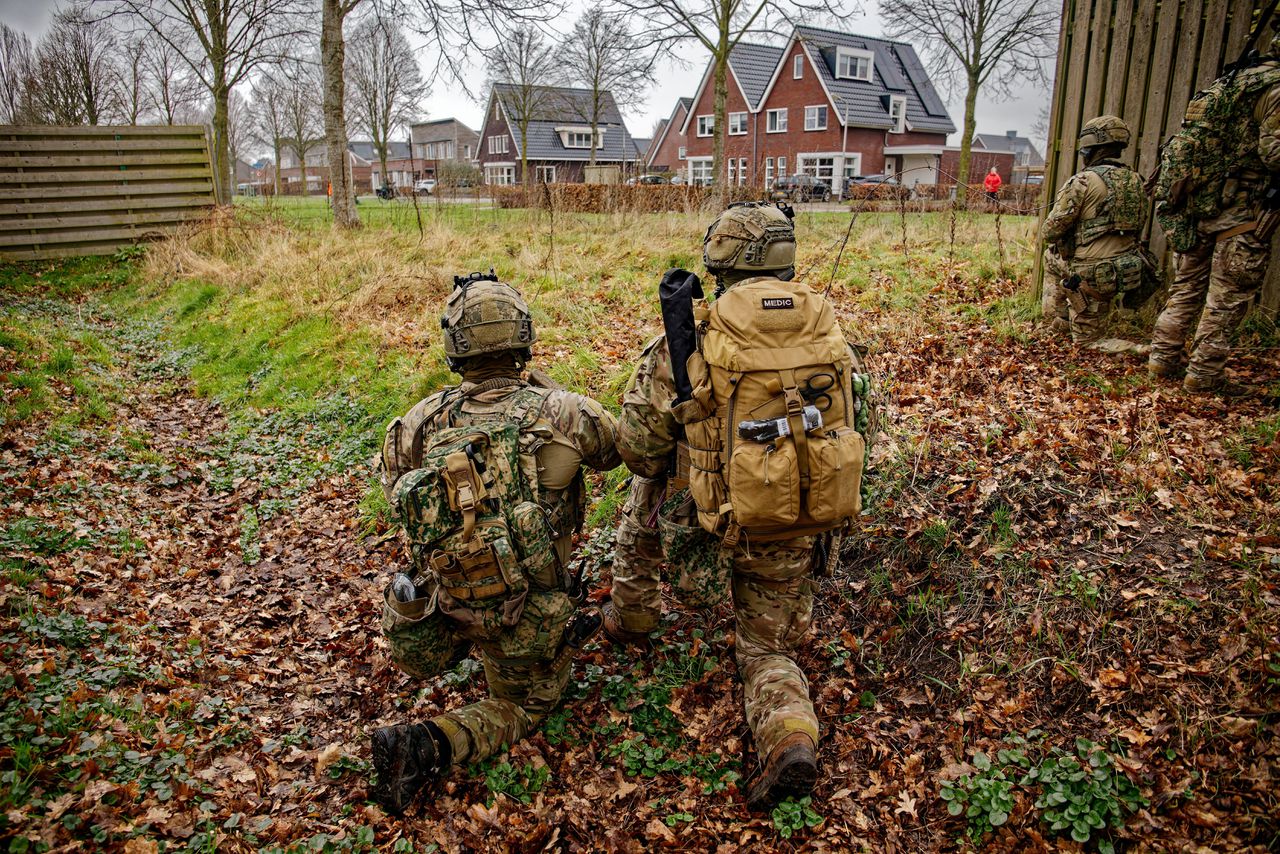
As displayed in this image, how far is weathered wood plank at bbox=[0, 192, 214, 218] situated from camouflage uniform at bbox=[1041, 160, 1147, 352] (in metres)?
15.4

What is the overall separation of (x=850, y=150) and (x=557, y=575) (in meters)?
39.6

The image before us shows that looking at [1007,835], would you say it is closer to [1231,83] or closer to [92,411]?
[1231,83]

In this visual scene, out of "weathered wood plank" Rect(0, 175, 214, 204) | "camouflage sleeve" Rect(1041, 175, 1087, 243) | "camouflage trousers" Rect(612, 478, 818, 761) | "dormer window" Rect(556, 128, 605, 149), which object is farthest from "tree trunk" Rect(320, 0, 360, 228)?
"dormer window" Rect(556, 128, 605, 149)

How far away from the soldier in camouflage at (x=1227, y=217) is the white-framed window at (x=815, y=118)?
36.0 metres

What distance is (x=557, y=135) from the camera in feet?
162

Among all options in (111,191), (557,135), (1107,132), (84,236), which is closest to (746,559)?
(1107,132)

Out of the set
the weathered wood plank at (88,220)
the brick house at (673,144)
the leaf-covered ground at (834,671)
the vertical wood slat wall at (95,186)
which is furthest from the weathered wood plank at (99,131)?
the brick house at (673,144)

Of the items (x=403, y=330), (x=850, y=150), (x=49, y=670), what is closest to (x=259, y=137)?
(x=850, y=150)

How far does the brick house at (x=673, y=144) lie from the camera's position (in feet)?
149

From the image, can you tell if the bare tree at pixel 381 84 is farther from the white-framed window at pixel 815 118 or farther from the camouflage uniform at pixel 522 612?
the camouflage uniform at pixel 522 612

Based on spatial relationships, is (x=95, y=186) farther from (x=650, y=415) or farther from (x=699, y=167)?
(x=699, y=167)

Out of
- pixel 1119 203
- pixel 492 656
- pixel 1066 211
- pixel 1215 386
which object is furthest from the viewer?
→ pixel 1066 211

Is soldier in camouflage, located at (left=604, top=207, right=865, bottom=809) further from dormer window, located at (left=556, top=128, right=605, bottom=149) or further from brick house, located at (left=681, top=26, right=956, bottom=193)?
dormer window, located at (left=556, top=128, right=605, bottom=149)

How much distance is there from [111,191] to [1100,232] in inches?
638
